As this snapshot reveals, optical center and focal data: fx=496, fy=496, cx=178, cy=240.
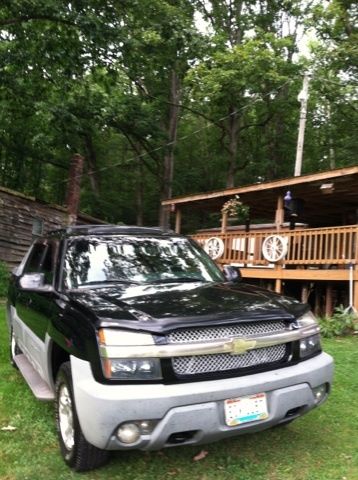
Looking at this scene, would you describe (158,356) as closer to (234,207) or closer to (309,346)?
(309,346)

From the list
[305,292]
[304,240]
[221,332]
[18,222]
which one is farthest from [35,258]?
[18,222]

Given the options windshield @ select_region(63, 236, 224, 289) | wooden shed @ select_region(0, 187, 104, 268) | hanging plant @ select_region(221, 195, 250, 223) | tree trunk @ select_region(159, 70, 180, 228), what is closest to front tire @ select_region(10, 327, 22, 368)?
windshield @ select_region(63, 236, 224, 289)

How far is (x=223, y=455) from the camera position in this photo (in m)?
3.70

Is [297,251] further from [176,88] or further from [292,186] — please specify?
[176,88]

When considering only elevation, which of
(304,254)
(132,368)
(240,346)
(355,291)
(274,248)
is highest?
(274,248)

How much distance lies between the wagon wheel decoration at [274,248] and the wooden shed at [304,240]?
0.02 metres

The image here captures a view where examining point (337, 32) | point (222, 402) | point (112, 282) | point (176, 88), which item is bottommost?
point (222, 402)

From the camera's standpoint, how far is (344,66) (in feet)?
78.3

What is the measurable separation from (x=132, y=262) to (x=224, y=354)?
144cm

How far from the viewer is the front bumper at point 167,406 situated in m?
2.91

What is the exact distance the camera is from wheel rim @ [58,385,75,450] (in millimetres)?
3433

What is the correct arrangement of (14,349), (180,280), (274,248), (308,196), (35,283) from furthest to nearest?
(308,196) < (274,248) < (14,349) < (180,280) < (35,283)

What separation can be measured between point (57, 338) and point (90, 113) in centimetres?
1844

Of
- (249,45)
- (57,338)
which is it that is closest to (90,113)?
(249,45)
